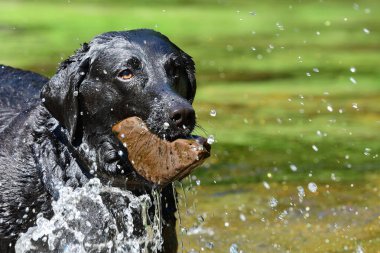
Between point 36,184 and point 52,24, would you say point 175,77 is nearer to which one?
point 36,184

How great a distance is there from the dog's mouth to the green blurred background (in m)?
0.62

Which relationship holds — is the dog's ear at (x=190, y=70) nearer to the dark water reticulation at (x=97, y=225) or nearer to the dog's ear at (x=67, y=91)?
the dog's ear at (x=67, y=91)

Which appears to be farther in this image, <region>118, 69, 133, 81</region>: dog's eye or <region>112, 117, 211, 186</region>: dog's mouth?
<region>118, 69, 133, 81</region>: dog's eye

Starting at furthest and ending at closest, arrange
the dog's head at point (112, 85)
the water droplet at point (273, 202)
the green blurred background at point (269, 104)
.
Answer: the water droplet at point (273, 202), the green blurred background at point (269, 104), the dog's head at point (112, 85)

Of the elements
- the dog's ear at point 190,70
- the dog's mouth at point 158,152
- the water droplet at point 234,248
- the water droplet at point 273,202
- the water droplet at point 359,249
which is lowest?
the water droplet at point 273,202

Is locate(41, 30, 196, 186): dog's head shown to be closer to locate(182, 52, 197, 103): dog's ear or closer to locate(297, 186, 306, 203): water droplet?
locate(182, 52, 197, 103): dog's ear

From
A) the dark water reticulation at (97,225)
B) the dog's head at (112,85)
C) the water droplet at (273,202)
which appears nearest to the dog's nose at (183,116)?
the dog's head at (112,85)

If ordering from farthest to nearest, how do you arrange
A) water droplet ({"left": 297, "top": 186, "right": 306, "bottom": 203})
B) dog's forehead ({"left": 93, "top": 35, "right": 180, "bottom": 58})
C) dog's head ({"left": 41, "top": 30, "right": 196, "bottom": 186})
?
water droplet ({"left": 297, "top": 186, "right": 306, "bottom": 203}), dog's forehead ({"left": 93, "top": 35, "right": 180, "bottom": 58}), dog's head ({"left": 41, "top": 30, "right": 196, "bottom": 186})

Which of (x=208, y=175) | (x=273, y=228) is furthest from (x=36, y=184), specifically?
(x=208, y=175)

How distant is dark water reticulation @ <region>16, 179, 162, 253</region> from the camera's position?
540cm

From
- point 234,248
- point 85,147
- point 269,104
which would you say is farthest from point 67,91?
point 269,104

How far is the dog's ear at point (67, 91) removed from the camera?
17.7 feet

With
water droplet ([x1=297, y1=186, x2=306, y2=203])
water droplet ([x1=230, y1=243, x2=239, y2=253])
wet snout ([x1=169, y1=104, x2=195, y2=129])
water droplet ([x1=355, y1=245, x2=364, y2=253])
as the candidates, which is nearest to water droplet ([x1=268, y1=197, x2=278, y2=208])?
water droplet ([x1=297, y1=186, x2=306, y2=203])

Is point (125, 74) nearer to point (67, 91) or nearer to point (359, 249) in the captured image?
point (67, 91)
